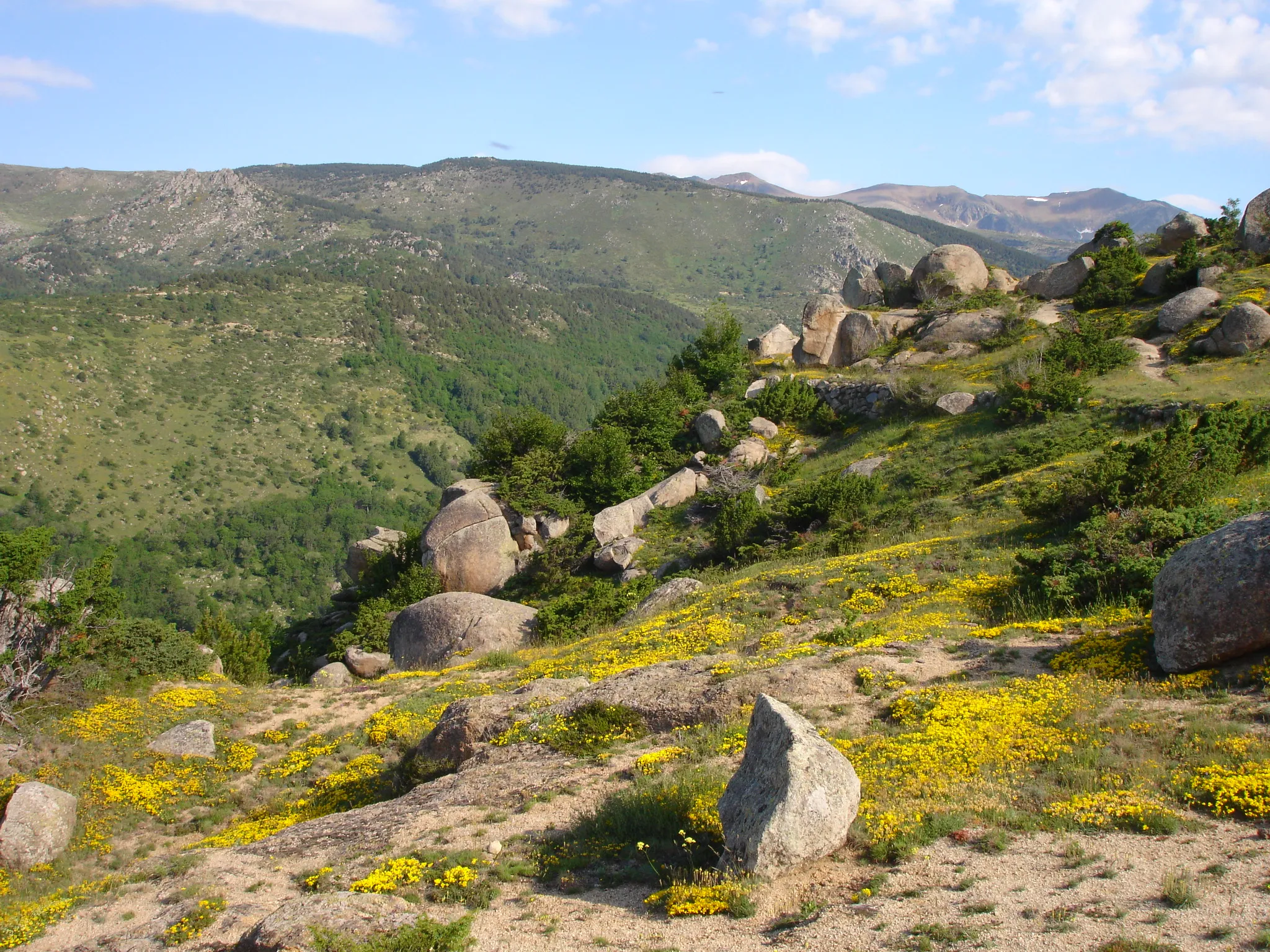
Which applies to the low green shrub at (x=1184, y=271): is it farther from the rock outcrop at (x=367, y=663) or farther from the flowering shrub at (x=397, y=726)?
the rock outcrop at (x=367, y=663)

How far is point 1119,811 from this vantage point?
23.4ft

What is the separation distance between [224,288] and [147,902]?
569 ft

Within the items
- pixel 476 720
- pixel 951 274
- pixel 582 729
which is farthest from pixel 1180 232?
pixel 476 720

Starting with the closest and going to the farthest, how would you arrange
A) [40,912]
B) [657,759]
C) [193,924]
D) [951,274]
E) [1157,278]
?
[193,924] → [40,912] → [657,759] → [1157,278] → [951,274]

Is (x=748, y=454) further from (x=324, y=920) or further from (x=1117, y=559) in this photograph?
(x=324, y=920)

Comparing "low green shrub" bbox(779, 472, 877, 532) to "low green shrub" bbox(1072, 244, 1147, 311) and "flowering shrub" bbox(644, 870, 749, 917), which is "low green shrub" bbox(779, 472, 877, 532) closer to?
"flowering shrub" bbox(644, 870, 749, 917)

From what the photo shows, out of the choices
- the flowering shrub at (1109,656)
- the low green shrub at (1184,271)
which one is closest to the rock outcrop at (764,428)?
the low green shrub at (1184,271)

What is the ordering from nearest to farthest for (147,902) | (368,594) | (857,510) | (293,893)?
(293,893)
(147,902)
(857,510)
(368,594)

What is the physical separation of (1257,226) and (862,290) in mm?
18738

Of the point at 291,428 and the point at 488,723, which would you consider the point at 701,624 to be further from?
the point at 291,428

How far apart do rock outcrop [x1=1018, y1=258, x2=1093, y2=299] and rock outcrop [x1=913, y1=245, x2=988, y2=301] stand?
9.31 ft

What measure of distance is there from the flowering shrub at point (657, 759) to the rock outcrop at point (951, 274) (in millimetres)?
35369

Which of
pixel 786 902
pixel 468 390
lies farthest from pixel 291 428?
pixel 786 902

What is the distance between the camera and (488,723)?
41.7 feet
